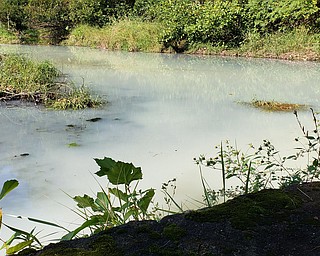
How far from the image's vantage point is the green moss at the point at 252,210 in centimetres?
98

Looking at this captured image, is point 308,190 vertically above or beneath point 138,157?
above

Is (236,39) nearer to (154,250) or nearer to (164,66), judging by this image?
(164,66)

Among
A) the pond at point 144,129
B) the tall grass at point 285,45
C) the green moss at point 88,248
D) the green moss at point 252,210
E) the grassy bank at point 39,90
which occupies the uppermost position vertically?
the tall grass at point 285,45

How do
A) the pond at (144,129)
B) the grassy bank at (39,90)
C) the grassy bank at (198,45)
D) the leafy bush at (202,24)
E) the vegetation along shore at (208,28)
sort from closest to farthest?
the pond at (144,129) → the grassy bank at (39,90) → the grassy bank at (198,45) → the vegetation along shore at (208,28) → the leafy bush at (202,24)

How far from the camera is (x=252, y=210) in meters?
1.03

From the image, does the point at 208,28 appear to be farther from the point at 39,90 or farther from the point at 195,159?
the point at 195,159

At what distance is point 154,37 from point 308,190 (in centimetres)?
1330

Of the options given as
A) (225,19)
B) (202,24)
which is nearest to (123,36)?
(202,24)

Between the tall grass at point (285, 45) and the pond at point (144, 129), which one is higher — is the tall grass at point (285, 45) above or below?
above

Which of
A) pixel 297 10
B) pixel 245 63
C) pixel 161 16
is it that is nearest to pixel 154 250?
pixel 245 63

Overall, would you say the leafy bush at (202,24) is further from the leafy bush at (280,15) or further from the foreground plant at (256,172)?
the foreground plant at (256,172)

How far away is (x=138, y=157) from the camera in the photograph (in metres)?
3.88

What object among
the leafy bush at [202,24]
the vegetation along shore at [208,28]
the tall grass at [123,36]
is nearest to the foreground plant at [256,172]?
the vegetation along shore at [208,28]

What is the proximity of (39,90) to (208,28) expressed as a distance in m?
8.12
